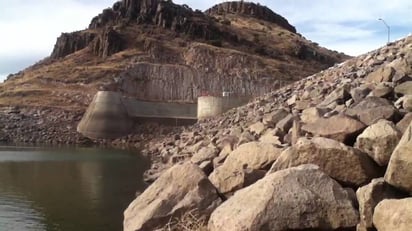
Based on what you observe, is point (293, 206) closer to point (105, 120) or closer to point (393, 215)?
point (393, 215)

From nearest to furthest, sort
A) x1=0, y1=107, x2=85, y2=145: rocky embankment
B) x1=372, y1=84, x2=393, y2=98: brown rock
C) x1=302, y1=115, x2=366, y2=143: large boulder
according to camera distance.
Result: x1=302, y1=115, x2=366, y2=143: large boulder → x1=372, y1=84, x2=393, y2=98: brown rock → x1=0, y1=107, x2=85, y2=145: rocky embankment

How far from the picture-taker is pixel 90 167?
50.0m

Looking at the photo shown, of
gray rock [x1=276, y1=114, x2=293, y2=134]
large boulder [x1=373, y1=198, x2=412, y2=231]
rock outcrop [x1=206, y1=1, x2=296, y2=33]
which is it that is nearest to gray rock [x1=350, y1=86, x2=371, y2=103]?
gray rock [x1=276, y1=114, x2=293, y2=134]

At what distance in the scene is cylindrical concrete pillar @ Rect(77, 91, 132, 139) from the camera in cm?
8538

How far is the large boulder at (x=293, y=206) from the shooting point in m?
10.9

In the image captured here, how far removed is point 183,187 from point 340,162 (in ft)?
12.5

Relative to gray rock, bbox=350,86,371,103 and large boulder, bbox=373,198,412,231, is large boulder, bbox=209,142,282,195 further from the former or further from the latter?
gray rock, bbox=350,86,371,103

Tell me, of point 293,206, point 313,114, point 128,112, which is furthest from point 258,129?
point 128,112

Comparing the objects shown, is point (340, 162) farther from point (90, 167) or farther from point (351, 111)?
point (90, 167)

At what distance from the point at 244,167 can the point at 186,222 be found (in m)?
2.33

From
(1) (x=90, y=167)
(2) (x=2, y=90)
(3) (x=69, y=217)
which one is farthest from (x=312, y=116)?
(2) (x=2, y=90)

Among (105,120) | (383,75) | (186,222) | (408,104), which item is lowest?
(105,120)

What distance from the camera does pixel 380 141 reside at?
12531mm

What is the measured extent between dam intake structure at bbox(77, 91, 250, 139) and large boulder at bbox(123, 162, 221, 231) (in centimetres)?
6484
